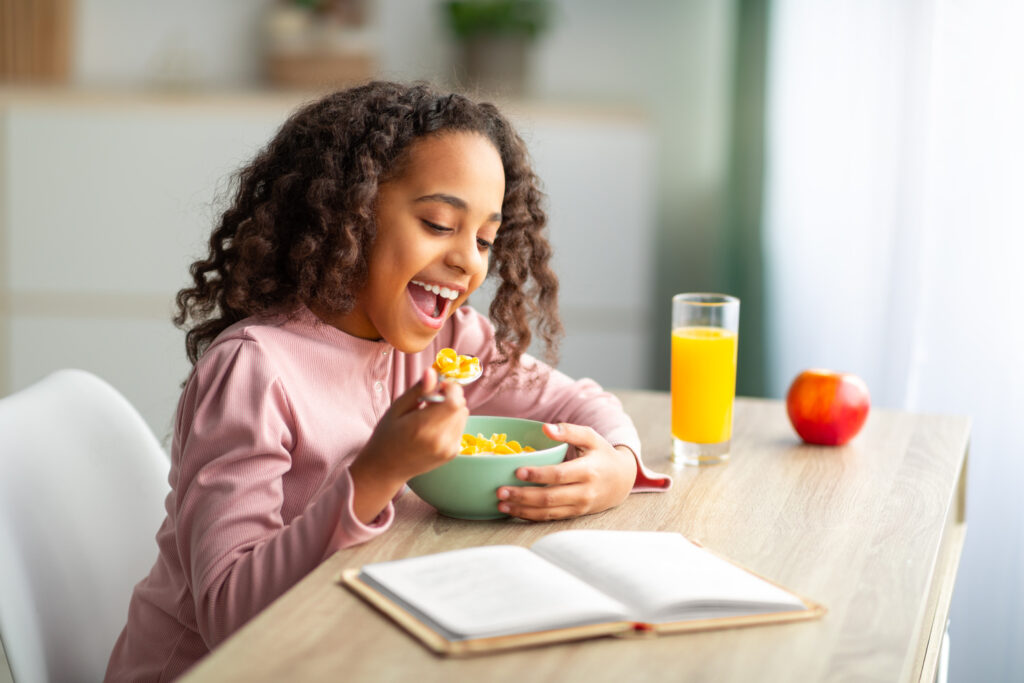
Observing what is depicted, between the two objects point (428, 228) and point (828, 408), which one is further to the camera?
point (828, 408)

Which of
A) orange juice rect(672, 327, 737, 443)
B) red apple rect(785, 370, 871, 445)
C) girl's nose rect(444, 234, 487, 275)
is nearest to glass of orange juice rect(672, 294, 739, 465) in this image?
orange juice rect(672, 327, 737, 443)

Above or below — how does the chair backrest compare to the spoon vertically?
below

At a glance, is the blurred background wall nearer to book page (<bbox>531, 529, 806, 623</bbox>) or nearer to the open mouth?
the open mouth

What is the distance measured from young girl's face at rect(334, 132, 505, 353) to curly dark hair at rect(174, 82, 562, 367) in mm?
15

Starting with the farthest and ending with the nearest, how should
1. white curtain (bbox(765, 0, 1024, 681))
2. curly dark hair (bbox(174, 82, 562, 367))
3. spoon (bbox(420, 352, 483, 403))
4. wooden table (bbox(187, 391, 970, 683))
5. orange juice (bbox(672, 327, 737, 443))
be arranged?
white curtain (bbox(765, 0, 1024, 681)) → orange juice (bbox(672, 327, 737, 443)) → curly dark hair (bbox(174, 82, 562, 367)) → spoon (bbox(420, 352, 483, 403)) → wooden table (bbox(187, 391, 970, 683))

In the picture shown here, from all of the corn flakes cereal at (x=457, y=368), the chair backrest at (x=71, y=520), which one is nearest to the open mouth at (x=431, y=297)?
the corn flakes cereal at (x=457, y=368)

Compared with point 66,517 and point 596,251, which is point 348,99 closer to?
point 66,517

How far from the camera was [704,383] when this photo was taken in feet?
4.28

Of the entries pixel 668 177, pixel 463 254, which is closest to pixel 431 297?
pixel 463 254

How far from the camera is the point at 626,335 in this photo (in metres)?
2.95

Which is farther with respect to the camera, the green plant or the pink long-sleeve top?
the green plant

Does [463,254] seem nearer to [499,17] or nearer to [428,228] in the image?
[428,228]

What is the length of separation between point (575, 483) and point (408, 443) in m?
0.22

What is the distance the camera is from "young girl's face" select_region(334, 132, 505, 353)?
1.16m
